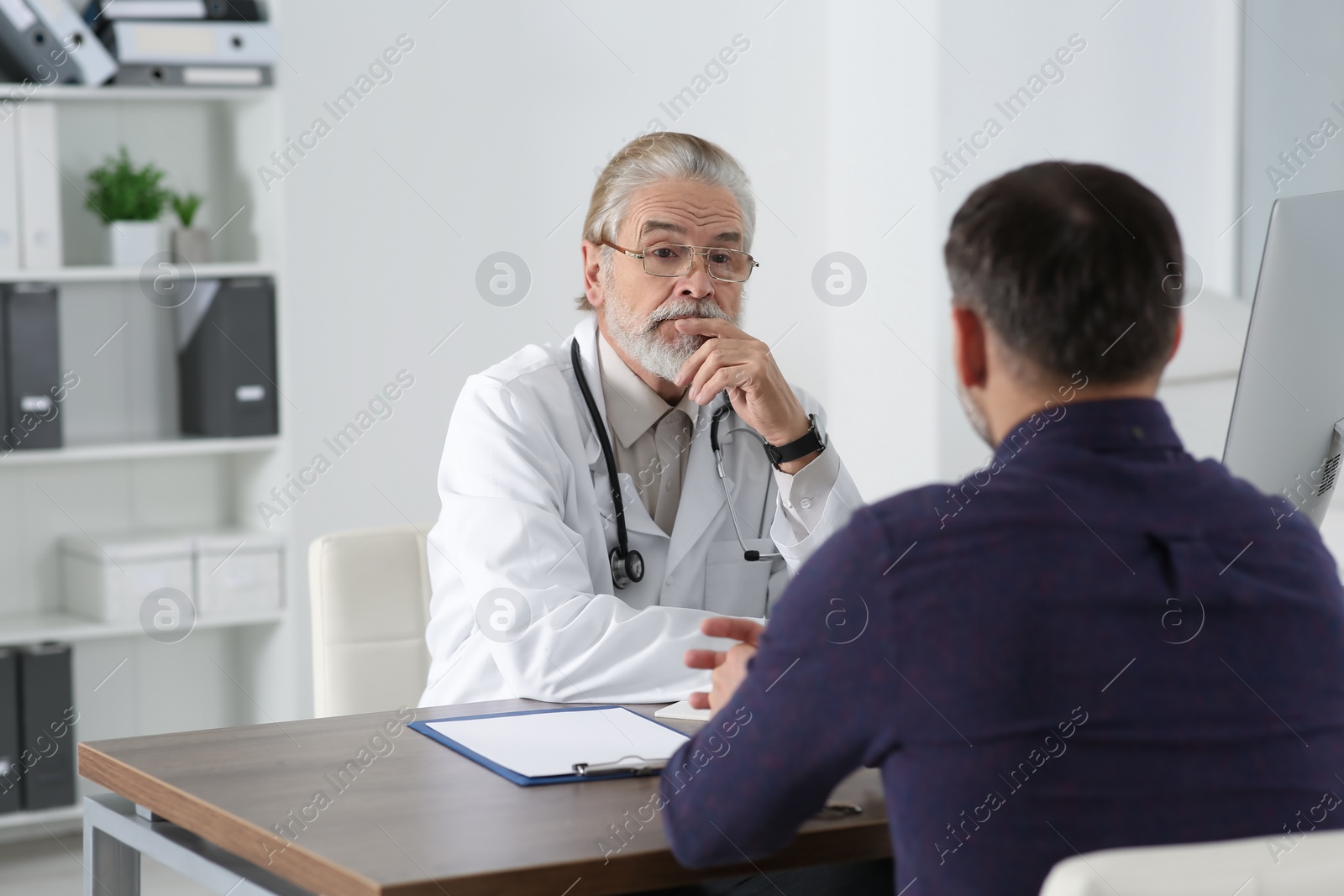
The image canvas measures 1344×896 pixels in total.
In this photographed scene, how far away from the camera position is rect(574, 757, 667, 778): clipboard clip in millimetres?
1329

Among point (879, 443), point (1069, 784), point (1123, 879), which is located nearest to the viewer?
point (1123, 879)

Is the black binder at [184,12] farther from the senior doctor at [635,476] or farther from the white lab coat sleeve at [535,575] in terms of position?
the white lab coat sleeve at [535,575]

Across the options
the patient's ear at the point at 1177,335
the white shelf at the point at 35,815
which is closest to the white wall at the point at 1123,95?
the white shelf at the point at 35,815

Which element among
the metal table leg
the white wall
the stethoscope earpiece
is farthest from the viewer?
the white wall

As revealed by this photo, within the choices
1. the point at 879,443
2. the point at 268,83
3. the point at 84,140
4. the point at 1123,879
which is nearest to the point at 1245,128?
the point at 879,443

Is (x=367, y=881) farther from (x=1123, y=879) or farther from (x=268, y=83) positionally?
(x=268, y=83)

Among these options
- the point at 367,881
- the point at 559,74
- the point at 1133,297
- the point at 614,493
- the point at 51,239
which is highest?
the point at 559,74

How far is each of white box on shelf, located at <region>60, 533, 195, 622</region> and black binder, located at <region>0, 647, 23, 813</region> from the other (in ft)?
0.73

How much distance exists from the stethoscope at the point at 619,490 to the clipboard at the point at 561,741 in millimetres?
361

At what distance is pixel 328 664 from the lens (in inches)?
80.9

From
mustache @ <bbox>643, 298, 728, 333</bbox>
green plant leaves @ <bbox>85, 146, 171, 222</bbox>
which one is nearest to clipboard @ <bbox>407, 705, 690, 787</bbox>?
mustache @ <bbox>643, 298, 728, 333</bbox>

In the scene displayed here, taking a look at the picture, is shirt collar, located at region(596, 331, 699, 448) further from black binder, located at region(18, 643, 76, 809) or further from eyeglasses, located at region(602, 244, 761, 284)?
black binder, located at region(18, 643, 76, 809)

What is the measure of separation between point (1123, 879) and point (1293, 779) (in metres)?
0.24

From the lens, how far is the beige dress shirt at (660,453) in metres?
2.05
